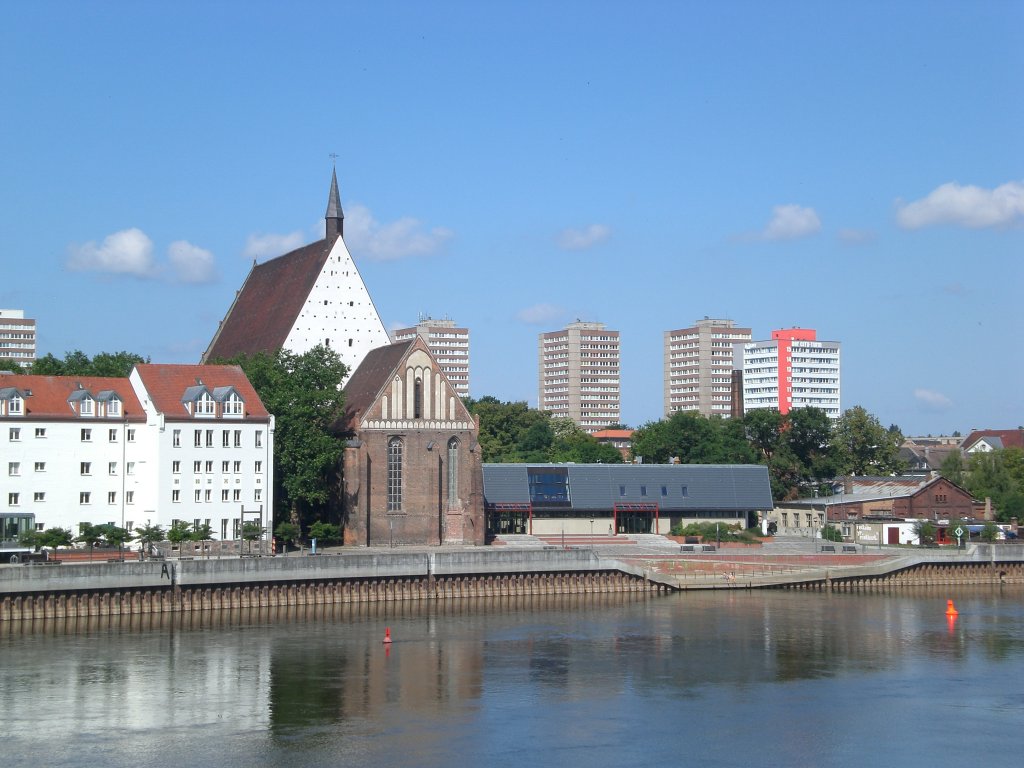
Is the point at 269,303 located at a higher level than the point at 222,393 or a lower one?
higher

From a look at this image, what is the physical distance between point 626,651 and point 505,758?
61.7 ft

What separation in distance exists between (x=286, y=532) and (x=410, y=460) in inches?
460

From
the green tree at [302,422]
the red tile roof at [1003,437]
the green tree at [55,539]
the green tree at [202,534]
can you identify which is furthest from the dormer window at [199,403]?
the red tile roof at [1003,437]

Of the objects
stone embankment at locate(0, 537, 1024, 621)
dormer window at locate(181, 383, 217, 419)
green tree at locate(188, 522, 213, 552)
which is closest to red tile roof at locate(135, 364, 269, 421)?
dormer window at locate(181, 383, 217, 419)

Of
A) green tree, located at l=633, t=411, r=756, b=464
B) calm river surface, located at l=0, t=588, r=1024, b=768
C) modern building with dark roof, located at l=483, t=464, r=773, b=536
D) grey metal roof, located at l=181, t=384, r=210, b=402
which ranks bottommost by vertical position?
calm river surface, located at l=0, t=588, r=1024, b=768

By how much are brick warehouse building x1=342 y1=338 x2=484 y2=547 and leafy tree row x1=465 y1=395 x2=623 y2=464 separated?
120ft

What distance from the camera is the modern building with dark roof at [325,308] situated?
9719cm

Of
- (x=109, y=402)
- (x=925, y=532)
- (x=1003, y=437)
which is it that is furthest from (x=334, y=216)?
(x=1003, y=437)

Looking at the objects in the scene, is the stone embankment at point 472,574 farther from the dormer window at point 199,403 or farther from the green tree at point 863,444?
the green tree at point 863,444

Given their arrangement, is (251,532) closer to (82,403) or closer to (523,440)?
(82,403)

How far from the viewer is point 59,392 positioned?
79.1m

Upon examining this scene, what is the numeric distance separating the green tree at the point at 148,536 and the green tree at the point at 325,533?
1077 centimetres

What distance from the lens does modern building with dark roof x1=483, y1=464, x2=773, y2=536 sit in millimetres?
97438

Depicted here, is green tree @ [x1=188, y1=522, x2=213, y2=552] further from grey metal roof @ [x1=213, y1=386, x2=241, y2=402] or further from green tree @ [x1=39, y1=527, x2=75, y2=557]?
grey metal roof @ [x1=213, y1=386, x2=241, y2=402]
